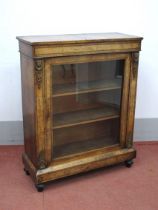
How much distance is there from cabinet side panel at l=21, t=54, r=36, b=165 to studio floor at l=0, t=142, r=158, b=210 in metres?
0.17

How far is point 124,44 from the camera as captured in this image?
165 centimetres

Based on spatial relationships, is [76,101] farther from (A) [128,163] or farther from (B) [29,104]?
(A) [128,163]

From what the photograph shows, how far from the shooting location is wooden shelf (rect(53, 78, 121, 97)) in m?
1.62

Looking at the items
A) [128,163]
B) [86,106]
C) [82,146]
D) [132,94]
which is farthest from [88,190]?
[132,94]

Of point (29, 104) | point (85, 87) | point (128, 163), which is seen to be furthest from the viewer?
point (128, 163)

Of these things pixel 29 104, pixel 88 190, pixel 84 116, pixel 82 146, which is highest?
pixel 29 104

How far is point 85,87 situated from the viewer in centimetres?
171

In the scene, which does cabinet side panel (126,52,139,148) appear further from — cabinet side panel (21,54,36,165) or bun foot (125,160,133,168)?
cabinet side panel (21,54,36,165)

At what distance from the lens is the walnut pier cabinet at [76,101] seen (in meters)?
1.52

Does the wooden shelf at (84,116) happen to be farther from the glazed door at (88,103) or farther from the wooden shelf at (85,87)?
the wooden shelf at (85,87)

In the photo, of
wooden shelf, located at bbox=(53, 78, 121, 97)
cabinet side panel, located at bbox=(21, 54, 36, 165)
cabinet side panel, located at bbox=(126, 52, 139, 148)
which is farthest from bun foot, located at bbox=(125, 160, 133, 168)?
cabinet side panel, located at bbox=(21, 54, 36, 165)

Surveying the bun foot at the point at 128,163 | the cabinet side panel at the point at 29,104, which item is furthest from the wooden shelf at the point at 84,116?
the bun foot at the point at 128,163

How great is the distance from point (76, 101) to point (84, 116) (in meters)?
0.11

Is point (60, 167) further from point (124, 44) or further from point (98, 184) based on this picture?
point (124, 44)
